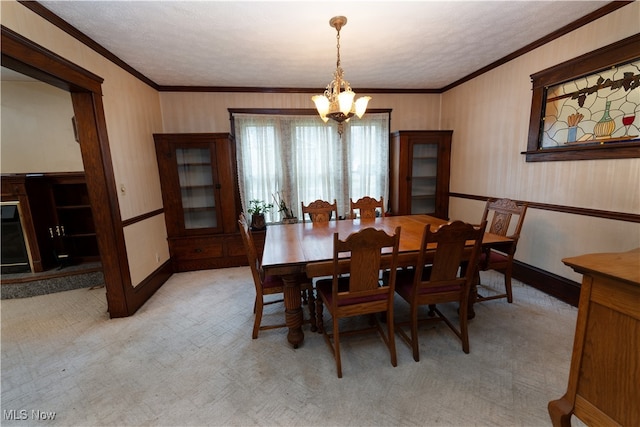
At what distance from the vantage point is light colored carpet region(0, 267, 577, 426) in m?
1.50

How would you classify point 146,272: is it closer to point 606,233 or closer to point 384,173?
point 384,173

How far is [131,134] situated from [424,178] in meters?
3.91

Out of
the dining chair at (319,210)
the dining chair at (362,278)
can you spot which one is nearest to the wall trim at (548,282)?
the dining chair at (362,278)

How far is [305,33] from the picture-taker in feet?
7.54

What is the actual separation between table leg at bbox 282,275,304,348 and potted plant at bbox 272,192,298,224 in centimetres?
198

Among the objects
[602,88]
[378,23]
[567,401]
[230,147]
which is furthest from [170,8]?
[602,88]

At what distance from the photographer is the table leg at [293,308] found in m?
1.94

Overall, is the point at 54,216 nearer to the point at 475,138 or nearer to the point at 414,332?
the point at 414,332

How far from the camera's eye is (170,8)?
188cm

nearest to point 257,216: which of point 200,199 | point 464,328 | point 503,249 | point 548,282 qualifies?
point 200,199

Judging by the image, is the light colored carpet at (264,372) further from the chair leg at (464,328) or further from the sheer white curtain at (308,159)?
the sheer white curtain at (308,159)

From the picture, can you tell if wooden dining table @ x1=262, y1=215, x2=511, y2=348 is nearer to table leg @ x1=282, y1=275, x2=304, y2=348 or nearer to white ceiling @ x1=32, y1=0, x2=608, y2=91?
table leg @ x1=282, y1=275, x2=304, y2=348

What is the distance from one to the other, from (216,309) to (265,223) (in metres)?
1.49

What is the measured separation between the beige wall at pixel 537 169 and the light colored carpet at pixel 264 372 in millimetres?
671
